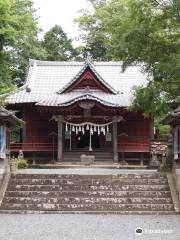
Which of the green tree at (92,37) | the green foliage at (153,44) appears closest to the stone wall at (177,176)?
the green foliage at (153,44)

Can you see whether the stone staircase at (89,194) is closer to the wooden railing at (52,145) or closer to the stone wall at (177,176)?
the stone wall at (177,176)

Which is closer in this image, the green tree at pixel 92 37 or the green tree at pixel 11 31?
the green tree at pixel 11 31

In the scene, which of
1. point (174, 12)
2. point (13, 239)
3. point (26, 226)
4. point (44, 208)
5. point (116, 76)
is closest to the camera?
point (13, 239)

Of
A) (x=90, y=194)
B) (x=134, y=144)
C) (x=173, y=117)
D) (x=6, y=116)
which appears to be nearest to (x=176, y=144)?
(x=173, y=117)

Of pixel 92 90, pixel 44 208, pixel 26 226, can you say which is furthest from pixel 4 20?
pixel 26 226

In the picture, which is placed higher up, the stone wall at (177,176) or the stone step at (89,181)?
the stone wall at (177,176)

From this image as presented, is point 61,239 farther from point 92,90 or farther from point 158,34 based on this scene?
point 92,90

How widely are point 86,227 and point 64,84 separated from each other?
22042 mm

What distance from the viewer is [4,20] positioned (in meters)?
31.7

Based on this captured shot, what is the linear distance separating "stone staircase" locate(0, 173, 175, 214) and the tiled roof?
11.4 metres

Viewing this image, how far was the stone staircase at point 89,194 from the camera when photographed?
47.3 feet

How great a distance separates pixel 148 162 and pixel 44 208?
52.1 feet

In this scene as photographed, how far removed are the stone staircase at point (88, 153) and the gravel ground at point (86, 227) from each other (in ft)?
49.7

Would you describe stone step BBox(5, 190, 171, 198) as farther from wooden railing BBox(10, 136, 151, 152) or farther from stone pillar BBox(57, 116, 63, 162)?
wooden railing BBox(10, 136, 151, 152)
